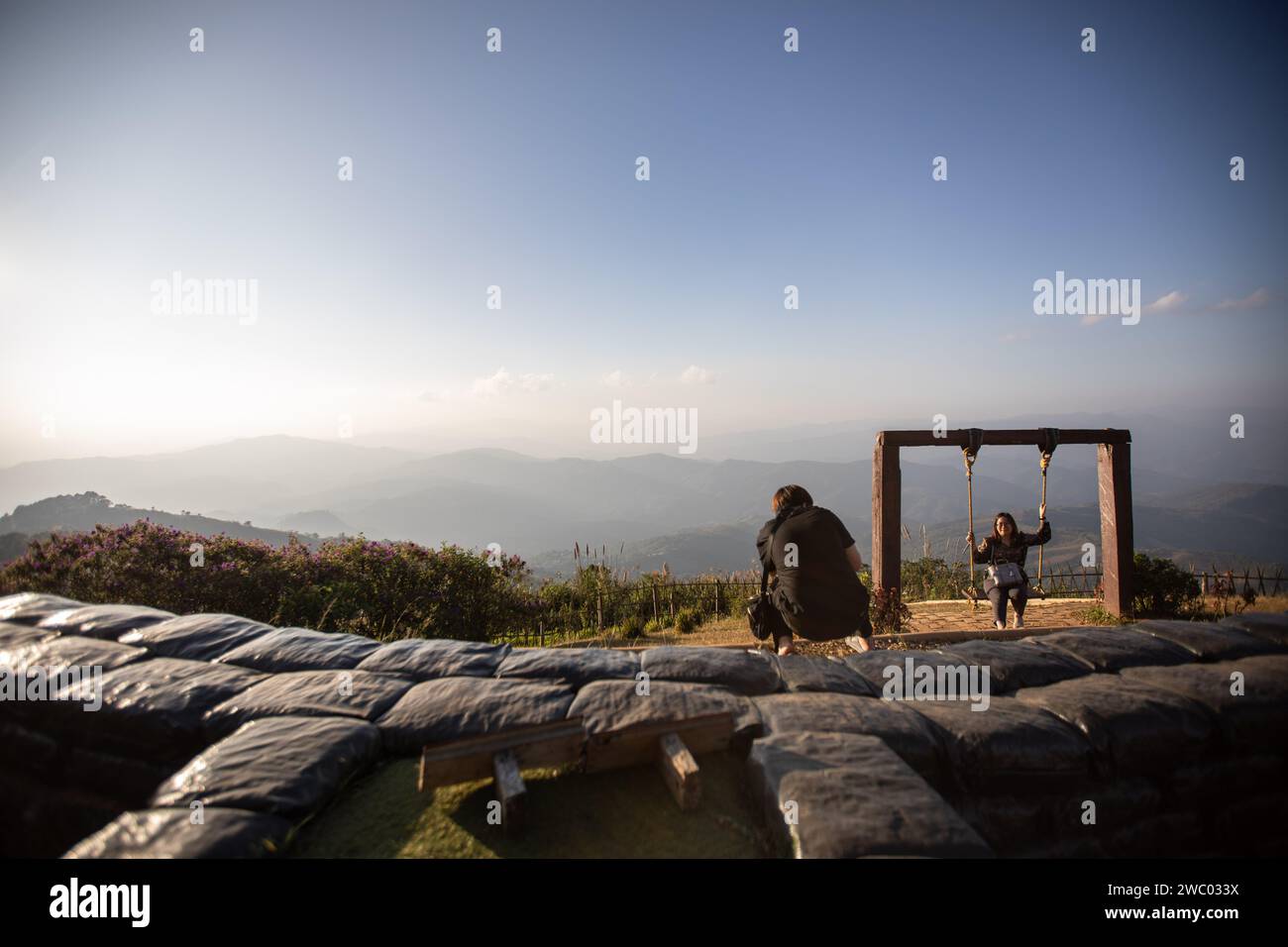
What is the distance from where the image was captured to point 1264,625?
132 inches

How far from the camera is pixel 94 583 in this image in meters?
6.23

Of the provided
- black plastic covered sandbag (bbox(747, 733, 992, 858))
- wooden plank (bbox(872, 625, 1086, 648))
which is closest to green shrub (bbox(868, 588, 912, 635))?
wooden plank (bbox(872, 625, 1086, 648))

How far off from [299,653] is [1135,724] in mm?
3987

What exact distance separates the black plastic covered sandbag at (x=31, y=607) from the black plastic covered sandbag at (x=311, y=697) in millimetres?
2098

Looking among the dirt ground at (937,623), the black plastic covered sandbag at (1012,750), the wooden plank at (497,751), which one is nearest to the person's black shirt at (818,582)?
the dirt ground at (937,623)

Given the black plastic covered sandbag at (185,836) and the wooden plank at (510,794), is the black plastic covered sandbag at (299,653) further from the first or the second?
the wooden plank at (510,794)

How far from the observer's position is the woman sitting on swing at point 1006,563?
24.0 ft

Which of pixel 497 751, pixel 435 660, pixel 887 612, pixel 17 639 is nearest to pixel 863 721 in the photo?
pixel 497 751

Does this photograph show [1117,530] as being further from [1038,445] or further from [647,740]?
[647,740]

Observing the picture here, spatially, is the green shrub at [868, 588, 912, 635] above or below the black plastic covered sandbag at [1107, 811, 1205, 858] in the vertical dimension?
below

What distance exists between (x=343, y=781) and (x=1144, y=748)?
325cm

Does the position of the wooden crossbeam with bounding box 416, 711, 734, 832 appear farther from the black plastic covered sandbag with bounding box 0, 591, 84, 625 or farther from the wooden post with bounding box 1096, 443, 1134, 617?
the wooden post with bounding box 1096, 443, 1134, 617

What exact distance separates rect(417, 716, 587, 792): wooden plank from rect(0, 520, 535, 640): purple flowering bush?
4849mm

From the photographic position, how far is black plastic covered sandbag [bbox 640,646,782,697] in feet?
8.88
